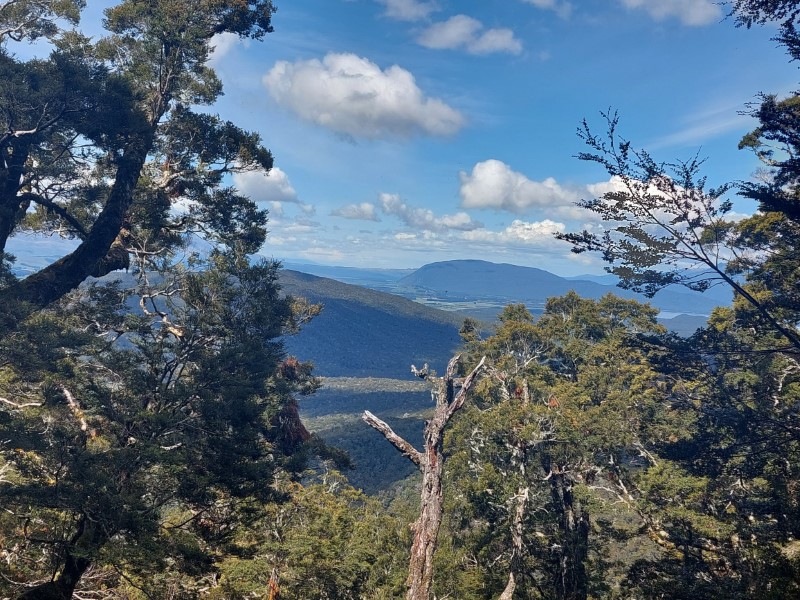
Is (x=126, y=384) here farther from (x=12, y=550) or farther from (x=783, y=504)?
(x=783, y=504)

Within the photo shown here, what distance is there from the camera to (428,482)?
8.83 metres

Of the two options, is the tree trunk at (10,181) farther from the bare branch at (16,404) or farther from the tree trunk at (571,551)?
the tree trunk at (571,551)

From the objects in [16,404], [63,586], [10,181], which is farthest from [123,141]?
[63,586]

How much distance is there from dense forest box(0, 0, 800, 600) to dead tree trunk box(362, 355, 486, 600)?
6 cm

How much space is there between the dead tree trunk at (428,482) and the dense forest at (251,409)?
56mm

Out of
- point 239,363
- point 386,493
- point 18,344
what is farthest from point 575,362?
point 386,493

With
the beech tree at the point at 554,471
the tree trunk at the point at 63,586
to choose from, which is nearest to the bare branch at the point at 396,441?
the tree trunk at the point at 63,586

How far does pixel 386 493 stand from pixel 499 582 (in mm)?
47515

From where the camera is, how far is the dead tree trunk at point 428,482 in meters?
8.20

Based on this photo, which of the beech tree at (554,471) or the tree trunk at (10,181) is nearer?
the tree trunk at (10,181)

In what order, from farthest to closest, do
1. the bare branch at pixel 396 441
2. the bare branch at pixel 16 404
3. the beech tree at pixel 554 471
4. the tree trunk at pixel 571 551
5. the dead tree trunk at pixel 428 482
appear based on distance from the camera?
the beech tree at pixel 554 471 < the tree trunk at pixel 571 551 < the bare branch at pixel 16 404 < the bare branch at pixel 396 441 < the dead tree trunk at pixel 428 482

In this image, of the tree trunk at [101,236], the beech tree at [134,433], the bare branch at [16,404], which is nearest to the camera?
the beech tree at [134,433]

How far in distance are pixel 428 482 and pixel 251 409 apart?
24.0ft

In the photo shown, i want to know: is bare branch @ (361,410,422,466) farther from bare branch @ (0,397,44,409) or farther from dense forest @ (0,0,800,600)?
bare branch @ (0,397,44,409)
